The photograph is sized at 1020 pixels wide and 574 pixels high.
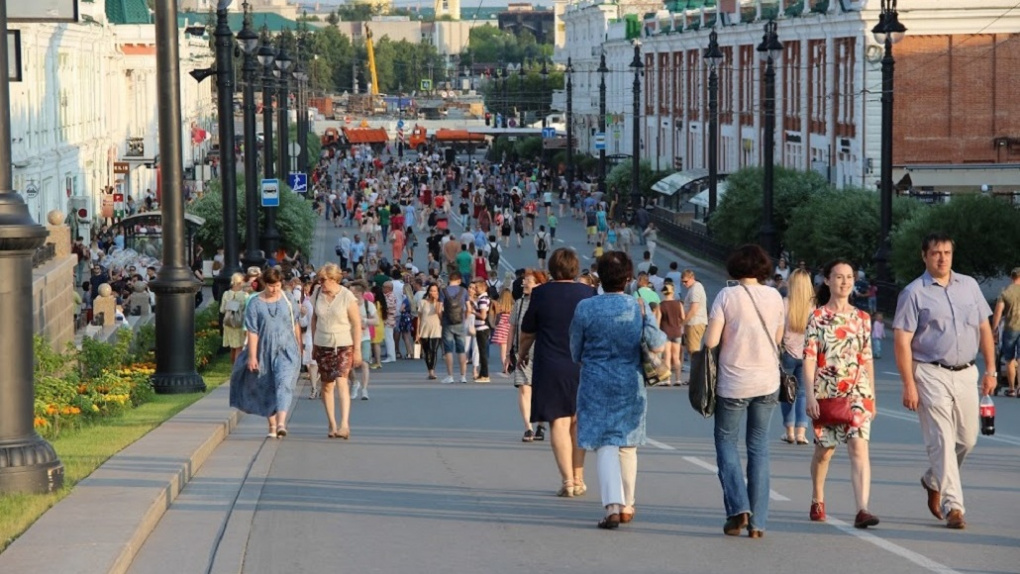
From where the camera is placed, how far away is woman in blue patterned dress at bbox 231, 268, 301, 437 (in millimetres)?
16672

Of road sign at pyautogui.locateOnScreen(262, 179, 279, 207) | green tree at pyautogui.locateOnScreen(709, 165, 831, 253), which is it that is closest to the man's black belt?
road sign at pyautogui.locateOnScreen(262, 179, 279, 207)

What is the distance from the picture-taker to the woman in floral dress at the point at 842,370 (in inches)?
428

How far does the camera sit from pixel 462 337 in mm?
27234

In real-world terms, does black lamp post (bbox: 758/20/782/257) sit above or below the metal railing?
above

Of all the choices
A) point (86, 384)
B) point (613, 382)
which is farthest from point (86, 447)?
point (613, 382)

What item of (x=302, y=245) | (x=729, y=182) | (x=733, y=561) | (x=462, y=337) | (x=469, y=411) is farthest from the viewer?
(x=729, y=182)

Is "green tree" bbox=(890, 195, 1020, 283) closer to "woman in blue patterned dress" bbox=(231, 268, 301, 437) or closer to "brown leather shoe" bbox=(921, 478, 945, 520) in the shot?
"woman in blue patterned dress" bbox=(231, 268, 301, 437)

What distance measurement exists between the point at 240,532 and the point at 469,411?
32.6 feet

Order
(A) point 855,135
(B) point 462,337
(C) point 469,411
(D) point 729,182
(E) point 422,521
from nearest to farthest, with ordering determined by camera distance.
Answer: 1. (E) point 422,521
2. (C) point 469,411
3. (B) point 462,337
4. (D) point 729,182
5. (A) point 855,135

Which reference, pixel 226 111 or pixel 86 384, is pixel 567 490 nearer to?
pixel 86 384

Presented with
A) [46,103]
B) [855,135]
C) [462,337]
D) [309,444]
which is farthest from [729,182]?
[309,444]

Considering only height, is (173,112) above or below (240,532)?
above

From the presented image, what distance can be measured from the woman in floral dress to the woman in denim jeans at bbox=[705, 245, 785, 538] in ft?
1.27

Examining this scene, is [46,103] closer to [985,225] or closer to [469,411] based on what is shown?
[985,225]
